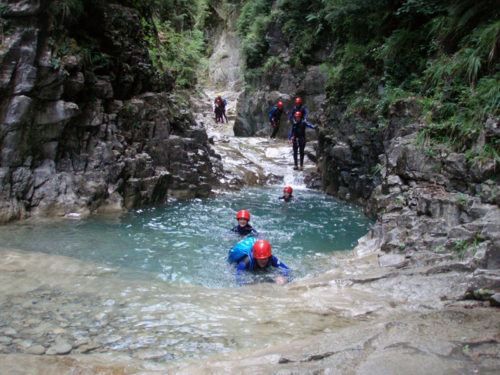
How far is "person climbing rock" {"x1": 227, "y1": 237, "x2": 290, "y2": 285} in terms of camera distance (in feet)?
19.2

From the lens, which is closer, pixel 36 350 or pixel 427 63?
pixel 36 350

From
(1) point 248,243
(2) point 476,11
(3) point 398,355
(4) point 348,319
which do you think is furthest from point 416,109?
(3) point 398,355

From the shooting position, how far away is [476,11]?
8.21m

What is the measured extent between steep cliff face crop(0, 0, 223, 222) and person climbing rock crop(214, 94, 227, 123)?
11209 millimetres

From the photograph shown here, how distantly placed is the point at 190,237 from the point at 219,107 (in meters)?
18.6

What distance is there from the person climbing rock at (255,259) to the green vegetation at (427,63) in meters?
3.54

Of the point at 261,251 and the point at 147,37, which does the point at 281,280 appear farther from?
the point at 147,37

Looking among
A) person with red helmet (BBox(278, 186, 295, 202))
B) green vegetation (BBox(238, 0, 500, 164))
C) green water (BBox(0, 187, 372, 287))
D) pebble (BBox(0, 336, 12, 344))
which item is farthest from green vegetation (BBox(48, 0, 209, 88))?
pebble (BBox(0, 336, 12, 344))

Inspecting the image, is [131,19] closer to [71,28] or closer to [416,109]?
[71,28]

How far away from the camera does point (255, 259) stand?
19.7ft

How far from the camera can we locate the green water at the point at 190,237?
6.49 m

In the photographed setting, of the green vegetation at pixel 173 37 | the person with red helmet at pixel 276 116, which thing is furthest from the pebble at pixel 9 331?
the person with red helmet at pixel 276 116

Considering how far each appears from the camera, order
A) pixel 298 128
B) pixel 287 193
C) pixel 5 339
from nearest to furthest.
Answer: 1. pixel 5 339
2. pixel 287 193
3. pixel 298 128

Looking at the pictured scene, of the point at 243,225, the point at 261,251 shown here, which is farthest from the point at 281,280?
the point at 243,225
